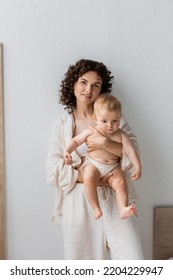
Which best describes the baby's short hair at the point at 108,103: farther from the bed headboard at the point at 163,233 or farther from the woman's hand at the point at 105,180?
the bed headboard at the point at 163,233

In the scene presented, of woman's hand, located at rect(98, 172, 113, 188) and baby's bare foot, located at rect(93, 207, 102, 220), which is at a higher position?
woman's hand, located at rect(98, 172, 113, 188)

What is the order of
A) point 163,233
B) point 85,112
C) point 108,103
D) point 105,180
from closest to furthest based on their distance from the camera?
1. point 108,103
2. point 105,180
3. point 85,112
4. point 163,233

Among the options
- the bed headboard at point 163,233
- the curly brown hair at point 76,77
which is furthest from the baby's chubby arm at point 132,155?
the bed headboard at point 163,233

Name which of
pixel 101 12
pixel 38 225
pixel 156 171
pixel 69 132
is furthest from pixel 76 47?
pixel 38 225

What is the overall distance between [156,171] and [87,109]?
45 centimetres

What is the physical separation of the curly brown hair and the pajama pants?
0.33m

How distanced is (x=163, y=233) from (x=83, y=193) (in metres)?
0.49

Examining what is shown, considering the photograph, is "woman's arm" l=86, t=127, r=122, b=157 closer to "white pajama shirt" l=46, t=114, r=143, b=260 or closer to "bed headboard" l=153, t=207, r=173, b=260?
"white pajama shirt" l=46, t=114, r=143, b=260

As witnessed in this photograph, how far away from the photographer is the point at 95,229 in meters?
1.54

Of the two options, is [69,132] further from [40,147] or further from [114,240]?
[114,240]

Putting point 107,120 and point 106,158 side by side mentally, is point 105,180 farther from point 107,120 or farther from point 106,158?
point 107,120

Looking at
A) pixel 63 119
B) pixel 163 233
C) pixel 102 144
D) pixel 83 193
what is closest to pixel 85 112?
pixel 63 119

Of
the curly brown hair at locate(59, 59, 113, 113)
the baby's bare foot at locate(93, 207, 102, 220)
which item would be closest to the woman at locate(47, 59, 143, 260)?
the curly brown hair at locate(59, 59, 113, 113)

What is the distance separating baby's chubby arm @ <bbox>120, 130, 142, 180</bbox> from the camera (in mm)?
1417
